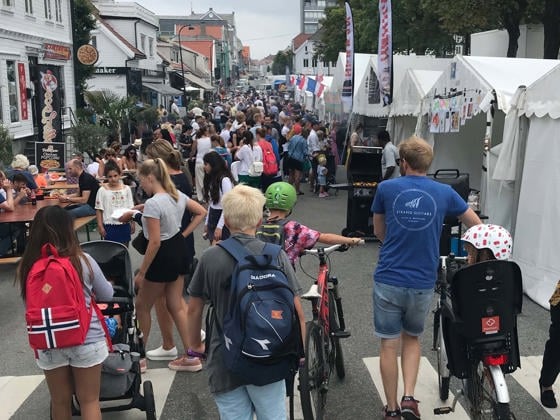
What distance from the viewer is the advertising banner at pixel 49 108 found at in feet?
65.5

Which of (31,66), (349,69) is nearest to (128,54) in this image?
(31,66)

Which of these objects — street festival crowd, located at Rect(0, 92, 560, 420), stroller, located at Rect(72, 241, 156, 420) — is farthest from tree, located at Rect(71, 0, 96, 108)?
stroller, located at Rect(72, 241, 156, 420)

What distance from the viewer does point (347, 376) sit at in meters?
4.84

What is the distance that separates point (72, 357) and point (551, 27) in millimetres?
18762

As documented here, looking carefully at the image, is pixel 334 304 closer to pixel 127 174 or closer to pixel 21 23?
pixel 127 174

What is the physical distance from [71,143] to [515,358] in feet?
56.7

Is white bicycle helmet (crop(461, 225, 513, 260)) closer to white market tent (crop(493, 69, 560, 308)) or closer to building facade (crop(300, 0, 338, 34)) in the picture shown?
white market tent (crop(493, 69, 560, 308))

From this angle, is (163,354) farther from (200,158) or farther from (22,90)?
(22,90)

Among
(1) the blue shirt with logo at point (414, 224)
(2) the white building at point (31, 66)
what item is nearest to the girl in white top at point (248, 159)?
(1) the blue shirt with logo at point (414, 224)

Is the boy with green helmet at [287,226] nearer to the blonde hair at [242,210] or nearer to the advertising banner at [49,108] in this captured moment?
the blonde hair at [242,210]

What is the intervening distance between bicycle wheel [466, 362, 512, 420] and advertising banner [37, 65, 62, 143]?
18.7 meters

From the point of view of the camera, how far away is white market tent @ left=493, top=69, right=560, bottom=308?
6.70 meters

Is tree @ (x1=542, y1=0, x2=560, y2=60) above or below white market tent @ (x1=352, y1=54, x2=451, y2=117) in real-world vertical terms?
above

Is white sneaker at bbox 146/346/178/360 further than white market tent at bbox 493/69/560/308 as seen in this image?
No
